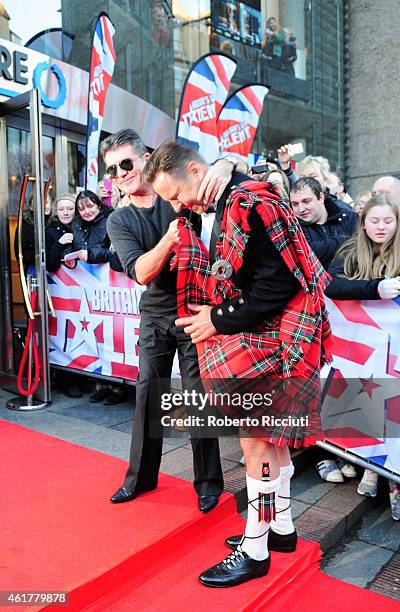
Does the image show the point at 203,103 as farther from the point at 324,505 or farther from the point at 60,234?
the point at 324,505

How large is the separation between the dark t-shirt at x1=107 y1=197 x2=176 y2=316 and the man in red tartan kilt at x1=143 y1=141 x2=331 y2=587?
47cm

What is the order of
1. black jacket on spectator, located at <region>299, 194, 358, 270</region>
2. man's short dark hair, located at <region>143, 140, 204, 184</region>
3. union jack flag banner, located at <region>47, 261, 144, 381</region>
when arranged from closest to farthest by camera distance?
man's short dark hair, located at <region>143, 140, 204, 184</region>
black jacket on spectator, located at <region>299, 194, 358, 270</region>
union jack flag banner, located at <region>47, 261, 144, 381</region>

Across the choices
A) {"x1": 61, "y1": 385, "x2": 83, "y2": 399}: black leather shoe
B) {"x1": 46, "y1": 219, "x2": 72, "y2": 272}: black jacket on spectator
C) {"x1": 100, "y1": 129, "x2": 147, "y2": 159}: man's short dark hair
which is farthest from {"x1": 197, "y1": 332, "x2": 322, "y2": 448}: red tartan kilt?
{"x1": 46, "y1": 219, "x2": 72, "y2": 272}: black jacket on spectator

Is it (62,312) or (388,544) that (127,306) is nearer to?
(62,312)

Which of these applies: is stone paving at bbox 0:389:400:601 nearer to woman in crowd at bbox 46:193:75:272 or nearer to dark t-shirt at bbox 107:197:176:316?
dark t-shirt at bbox 107:197:176:316

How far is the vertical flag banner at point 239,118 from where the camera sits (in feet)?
31.7

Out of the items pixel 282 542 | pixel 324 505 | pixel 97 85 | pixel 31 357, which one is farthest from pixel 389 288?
pixel 97 85

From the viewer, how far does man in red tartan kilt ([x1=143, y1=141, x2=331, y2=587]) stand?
1887 millimetres

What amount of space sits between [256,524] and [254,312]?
2.87 ft

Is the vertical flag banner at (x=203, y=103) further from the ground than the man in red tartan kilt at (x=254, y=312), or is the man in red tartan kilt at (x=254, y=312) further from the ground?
the vertical flag banner at (x=203, y=103)

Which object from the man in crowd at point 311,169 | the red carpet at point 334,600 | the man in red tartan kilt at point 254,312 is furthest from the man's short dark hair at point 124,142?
the man in crowd at point 311,169

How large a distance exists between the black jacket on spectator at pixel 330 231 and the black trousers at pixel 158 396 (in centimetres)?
135

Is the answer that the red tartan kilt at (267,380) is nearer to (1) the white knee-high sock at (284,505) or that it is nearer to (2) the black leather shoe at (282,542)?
(1) the white knee-high sock at (284,505)

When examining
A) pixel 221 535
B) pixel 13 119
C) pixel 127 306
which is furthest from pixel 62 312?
pixel 221 535
